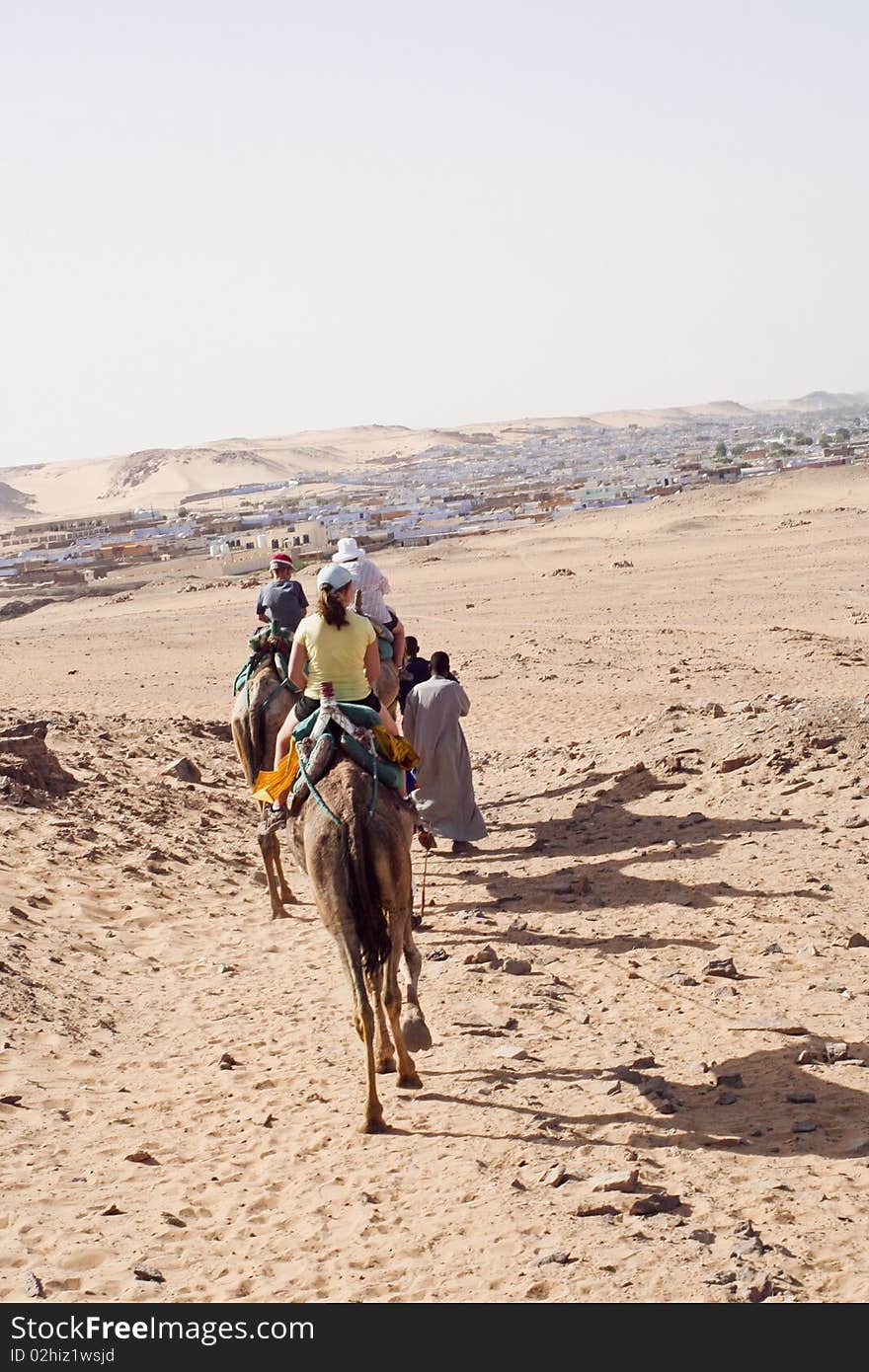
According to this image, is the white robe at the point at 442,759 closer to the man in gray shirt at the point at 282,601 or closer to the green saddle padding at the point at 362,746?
the man in gray shirt at the point at 282,601

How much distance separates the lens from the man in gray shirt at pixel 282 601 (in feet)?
39.6

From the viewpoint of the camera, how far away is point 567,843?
42.6ft

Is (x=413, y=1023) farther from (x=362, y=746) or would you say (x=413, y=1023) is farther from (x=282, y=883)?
(x=282, y=883)

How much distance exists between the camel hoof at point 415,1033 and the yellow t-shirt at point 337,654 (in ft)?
5.67

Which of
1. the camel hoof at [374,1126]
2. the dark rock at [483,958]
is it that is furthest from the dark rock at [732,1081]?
the dark rock at [483,958]

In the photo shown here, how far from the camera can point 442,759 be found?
12797 mm

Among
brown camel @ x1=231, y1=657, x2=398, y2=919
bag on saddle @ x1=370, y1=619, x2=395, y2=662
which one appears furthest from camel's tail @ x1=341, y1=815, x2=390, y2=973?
bag on saddle @ x1=370, y1=619, x2=395, y2=662

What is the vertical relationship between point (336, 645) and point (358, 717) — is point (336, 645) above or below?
above

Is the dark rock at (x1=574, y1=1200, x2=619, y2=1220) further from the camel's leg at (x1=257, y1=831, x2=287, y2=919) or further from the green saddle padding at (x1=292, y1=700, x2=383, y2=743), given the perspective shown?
the camel's leg at (x1=257, y1=831, x2=287, y2=919)

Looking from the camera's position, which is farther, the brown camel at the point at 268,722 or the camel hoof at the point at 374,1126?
the brown camel at the point at 268,722

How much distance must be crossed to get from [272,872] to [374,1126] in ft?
14.6

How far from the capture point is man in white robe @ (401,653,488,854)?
12.8 m

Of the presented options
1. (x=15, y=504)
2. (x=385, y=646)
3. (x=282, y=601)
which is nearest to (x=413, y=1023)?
(x=385, y=646)

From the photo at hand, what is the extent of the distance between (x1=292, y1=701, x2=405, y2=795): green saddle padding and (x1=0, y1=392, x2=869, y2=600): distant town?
40482 mm
